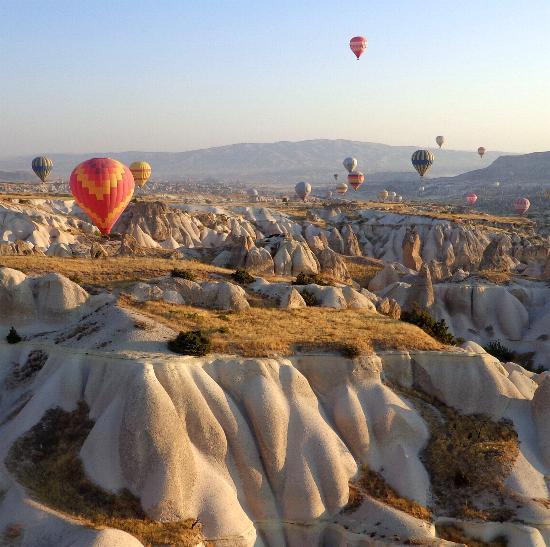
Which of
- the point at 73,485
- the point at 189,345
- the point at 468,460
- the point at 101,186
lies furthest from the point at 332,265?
the point at 73,485

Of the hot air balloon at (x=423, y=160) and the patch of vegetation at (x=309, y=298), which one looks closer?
the patch of vegetation at (x=309, y=298)

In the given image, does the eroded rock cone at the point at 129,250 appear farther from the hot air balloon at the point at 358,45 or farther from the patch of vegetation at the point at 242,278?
the hot air balloon at the point at 358,45

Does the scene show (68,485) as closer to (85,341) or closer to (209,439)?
(209,439)

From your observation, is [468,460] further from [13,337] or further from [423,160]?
[423,160]

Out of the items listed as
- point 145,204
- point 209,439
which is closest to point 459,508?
point 209,439

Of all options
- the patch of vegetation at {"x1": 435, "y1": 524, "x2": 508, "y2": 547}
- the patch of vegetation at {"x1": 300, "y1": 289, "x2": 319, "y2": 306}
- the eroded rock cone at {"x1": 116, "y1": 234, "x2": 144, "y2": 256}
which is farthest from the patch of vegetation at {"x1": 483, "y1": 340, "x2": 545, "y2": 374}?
the eroded rock cone at {"x1": 116, "y1": 234, "x2": 144, "y2": 256}

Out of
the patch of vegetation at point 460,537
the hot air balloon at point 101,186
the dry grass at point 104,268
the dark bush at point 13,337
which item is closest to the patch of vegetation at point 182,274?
the dry grass at point 104,268
